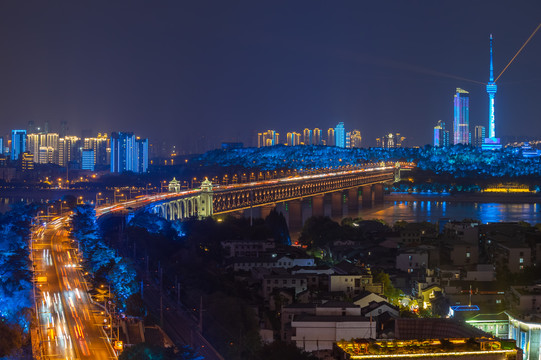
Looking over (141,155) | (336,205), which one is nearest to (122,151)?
(141,155)

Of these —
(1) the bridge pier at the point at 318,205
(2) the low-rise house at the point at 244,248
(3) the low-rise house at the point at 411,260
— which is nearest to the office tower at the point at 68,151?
(1) the bridge pier at the point at 318,205

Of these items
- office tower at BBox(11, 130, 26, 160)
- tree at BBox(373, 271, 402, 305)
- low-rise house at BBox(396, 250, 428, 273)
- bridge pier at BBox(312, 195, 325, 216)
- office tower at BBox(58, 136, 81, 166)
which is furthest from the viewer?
office tower at BBox(58, 136, 81, 166)

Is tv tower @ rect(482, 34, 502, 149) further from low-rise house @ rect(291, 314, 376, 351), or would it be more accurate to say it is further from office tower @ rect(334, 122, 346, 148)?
low-rise house @ rect(291, 314, 376, 351)

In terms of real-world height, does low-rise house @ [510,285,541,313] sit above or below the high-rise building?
below

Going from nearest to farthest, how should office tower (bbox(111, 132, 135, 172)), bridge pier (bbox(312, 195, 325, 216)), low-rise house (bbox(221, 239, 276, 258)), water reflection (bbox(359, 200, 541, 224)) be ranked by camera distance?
low-rise house (bbox(221, 239, 276, 258)) < water reflection (bbox(359, 200, 541, 224)) < bridge pier (bbox(312, 195, 325, 216)) < office tower (bbox(111, 132, 135, 172))

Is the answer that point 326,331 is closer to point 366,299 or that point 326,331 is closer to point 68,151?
point 366,299

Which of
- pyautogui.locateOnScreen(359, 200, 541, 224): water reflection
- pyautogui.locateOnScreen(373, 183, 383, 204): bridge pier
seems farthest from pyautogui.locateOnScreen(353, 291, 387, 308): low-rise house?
pyautogui.locateOnScreen(373, 183, 383, 204): bridge pier

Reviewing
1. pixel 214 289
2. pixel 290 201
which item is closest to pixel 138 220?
pixel 214 289
